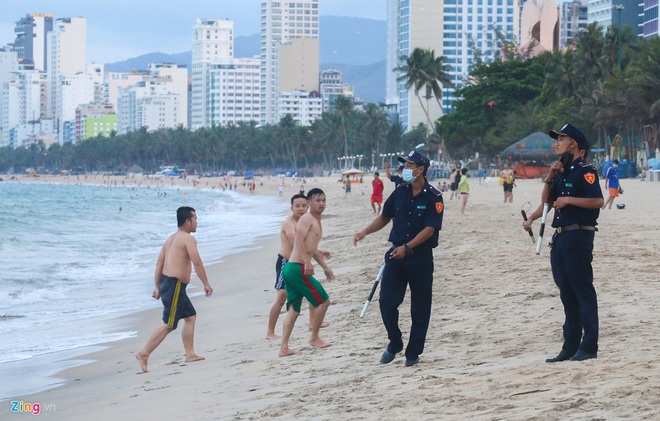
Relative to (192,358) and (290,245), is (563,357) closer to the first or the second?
(290,245)

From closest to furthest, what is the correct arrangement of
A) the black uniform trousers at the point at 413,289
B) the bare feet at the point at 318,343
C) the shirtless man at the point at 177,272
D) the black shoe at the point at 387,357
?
the black uniform trousers at the point at 413,289, the black shoe at the point at 387,357, the shirtless man at the point at 177,272, the bare feet at the point at 318,343

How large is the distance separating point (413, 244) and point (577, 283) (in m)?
1.09

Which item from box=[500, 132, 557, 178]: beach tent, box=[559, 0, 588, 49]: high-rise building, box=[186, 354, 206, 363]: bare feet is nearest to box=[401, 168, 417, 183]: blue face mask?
box=[186, 354, 206, 363]: bare feet

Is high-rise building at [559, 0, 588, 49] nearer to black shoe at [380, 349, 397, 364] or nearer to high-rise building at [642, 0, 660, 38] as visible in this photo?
high-rise building at [642, 0, 660, 38]

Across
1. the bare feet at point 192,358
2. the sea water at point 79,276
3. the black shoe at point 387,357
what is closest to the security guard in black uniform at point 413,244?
the black shoe at point 387,357

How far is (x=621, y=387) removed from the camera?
530 cm

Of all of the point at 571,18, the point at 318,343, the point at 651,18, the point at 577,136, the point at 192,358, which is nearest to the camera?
the point at 577,136

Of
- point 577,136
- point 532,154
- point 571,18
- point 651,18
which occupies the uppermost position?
point 571,18

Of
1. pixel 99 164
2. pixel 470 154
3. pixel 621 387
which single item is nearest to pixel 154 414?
pixel 621 387

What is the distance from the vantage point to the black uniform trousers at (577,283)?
6.36 meters

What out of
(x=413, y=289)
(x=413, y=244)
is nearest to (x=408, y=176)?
(x=413, y=244)

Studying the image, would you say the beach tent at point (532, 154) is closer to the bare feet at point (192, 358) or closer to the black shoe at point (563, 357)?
the bare feet at point (192, 358)

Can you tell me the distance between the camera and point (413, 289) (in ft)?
23.0

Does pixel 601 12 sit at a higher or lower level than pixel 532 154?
higher
